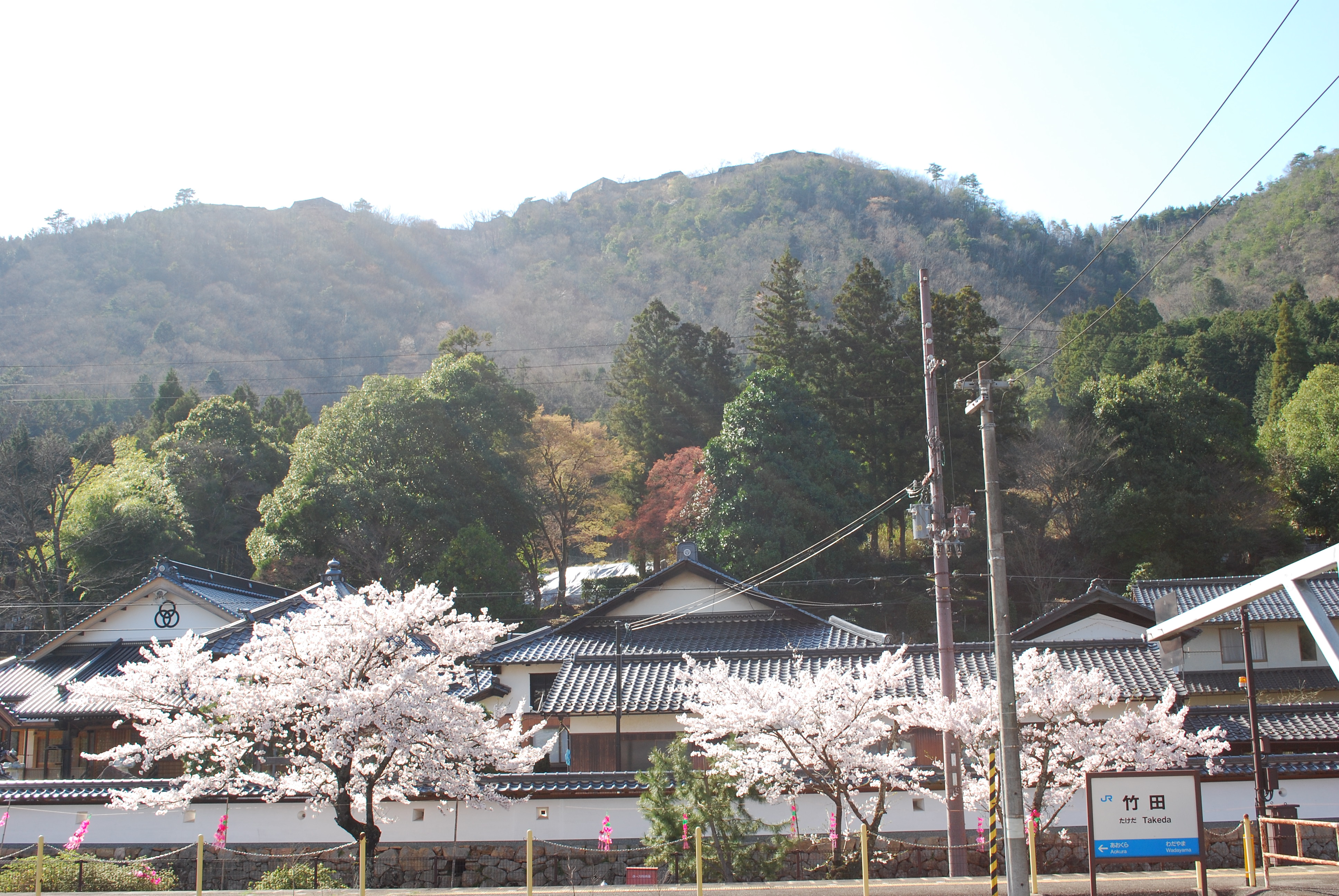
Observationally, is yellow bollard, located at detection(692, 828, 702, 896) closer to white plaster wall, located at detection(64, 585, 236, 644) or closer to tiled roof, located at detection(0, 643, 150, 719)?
tiled roof, located at detection(0, 643, 150, 719)

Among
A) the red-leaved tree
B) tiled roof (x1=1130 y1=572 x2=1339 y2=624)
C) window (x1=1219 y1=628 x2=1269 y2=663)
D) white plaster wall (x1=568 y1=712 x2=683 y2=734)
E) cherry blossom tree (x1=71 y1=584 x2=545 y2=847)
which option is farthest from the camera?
the red-leaved tree

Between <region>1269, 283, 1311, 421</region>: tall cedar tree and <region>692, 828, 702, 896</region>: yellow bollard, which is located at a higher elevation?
<region>1269, 283, 1311, 421</region>: tall cedar tree

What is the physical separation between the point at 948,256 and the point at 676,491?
68556mm

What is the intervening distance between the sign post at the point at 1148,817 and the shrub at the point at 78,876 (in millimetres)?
13979

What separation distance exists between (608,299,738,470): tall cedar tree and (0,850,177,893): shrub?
33.5 meters

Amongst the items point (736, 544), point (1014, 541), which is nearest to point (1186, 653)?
point (1014, 541)

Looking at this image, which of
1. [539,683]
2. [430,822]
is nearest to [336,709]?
[430,822]

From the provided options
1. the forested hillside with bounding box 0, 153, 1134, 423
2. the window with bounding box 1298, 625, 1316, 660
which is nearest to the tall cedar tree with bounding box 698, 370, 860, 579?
the window with bounding box 1298, 625, 1316, 660

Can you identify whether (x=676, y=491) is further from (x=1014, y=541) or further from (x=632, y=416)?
(x=1014, y=541)

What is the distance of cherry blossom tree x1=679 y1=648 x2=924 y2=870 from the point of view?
15625mm

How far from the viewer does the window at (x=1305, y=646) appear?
1116 inches

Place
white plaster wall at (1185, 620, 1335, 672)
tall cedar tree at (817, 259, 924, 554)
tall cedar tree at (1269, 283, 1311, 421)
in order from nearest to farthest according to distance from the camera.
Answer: white plaster wall at (1185, 620, 1335, 672) → tall cedar tree at (817, 259, 924, 554) → tall cedar tree at (1269, 283, 1311, 421)

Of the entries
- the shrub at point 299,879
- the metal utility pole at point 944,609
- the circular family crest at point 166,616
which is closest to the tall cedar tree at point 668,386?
the circular family crest at point 166,616

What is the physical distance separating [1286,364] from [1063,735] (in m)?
39.7
